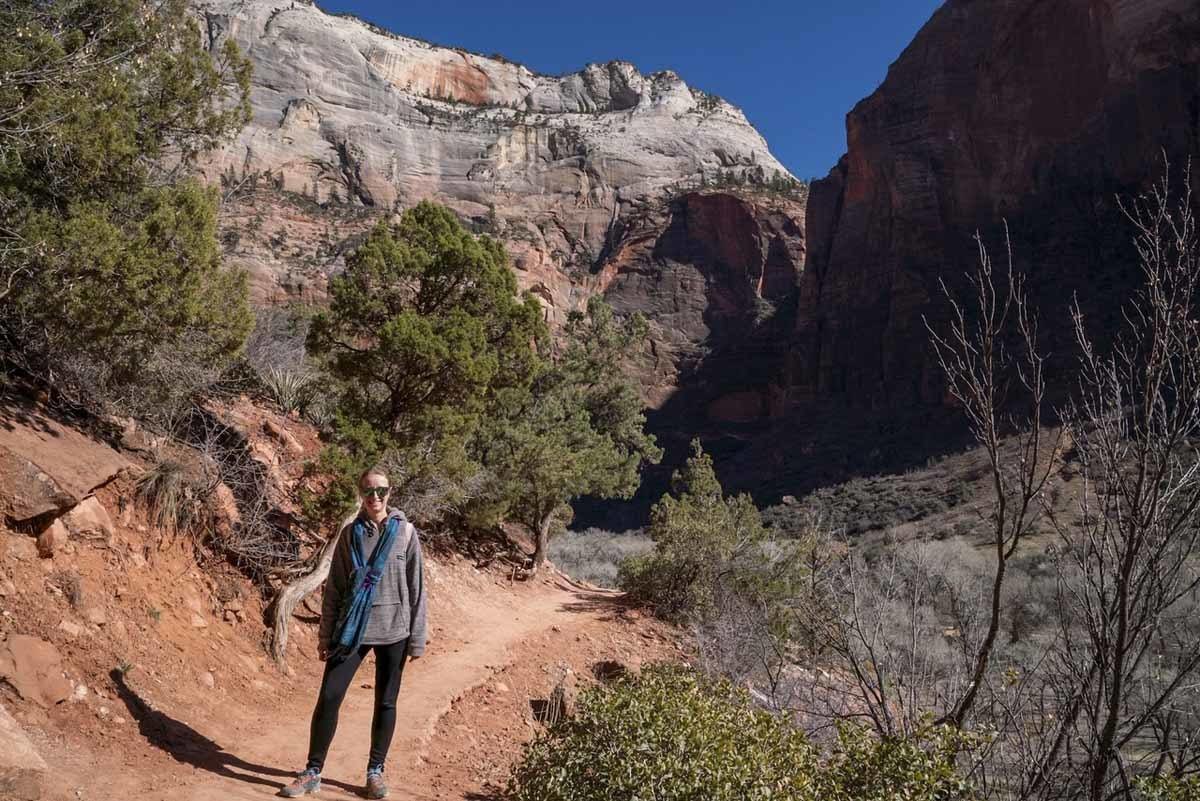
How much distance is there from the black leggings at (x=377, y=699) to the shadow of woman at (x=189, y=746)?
315 mm

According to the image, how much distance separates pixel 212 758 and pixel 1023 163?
47.3 metres

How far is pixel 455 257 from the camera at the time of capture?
8.98 m

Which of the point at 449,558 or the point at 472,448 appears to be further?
the point at 472,448

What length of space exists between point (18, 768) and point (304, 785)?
117cm

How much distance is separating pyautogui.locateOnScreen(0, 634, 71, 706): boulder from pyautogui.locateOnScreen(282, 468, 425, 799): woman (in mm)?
1447

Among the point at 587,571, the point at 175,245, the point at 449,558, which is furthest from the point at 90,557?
the point at 587,571

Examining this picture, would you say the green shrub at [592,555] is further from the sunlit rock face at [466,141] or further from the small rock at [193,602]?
the sunlit rock face at [466,141]

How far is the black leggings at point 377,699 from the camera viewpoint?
12.0 feet

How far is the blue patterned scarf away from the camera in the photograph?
369 cm

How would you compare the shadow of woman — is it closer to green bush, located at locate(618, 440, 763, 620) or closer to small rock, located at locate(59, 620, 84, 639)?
small rock, located at locate(59, 620, 84, 639)

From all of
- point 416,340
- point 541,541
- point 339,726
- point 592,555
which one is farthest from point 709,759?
point 592,555

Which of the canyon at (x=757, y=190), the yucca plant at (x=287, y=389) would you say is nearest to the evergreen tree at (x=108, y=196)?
the yucca plant at (x=287, y=389)

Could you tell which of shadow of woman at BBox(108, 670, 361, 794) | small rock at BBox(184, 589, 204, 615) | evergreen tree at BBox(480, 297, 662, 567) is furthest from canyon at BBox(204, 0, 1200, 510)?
shadow of woman at BBox(108, 670, 361, 794)

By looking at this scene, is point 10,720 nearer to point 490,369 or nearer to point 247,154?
point 490,369
